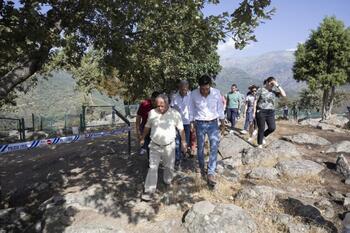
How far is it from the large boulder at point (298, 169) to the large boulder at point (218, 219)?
114 inches

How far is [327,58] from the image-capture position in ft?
89.8

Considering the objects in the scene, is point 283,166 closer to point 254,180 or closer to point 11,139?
point 254,180

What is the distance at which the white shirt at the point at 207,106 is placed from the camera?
24.8 feet

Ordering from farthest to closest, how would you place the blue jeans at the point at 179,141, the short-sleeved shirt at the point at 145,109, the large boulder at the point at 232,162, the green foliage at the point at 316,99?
the green foliage at the point at 316,99 < the large boulder at the point at 232,162 < the blue jeans at the point at 179,141 < the short-sleeved shirt at the point at 145,109

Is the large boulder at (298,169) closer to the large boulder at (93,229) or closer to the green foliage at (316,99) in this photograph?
the large boulder at (93,229)

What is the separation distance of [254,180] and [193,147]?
166cm

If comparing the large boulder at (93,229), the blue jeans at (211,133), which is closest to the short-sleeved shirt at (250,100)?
the blue jeans at (211,133)

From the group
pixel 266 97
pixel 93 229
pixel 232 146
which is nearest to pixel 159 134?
pixel 93 229

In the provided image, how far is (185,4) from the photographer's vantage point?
848 centimetres

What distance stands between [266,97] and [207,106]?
3.13m

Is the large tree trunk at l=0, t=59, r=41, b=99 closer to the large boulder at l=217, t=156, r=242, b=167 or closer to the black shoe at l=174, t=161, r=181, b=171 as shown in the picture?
the black shoe at l=174, t=161, r=181, b=171

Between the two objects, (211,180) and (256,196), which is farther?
(211,180)

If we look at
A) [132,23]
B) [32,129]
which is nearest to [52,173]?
[132,23]

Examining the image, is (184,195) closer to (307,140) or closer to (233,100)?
(233,100)
